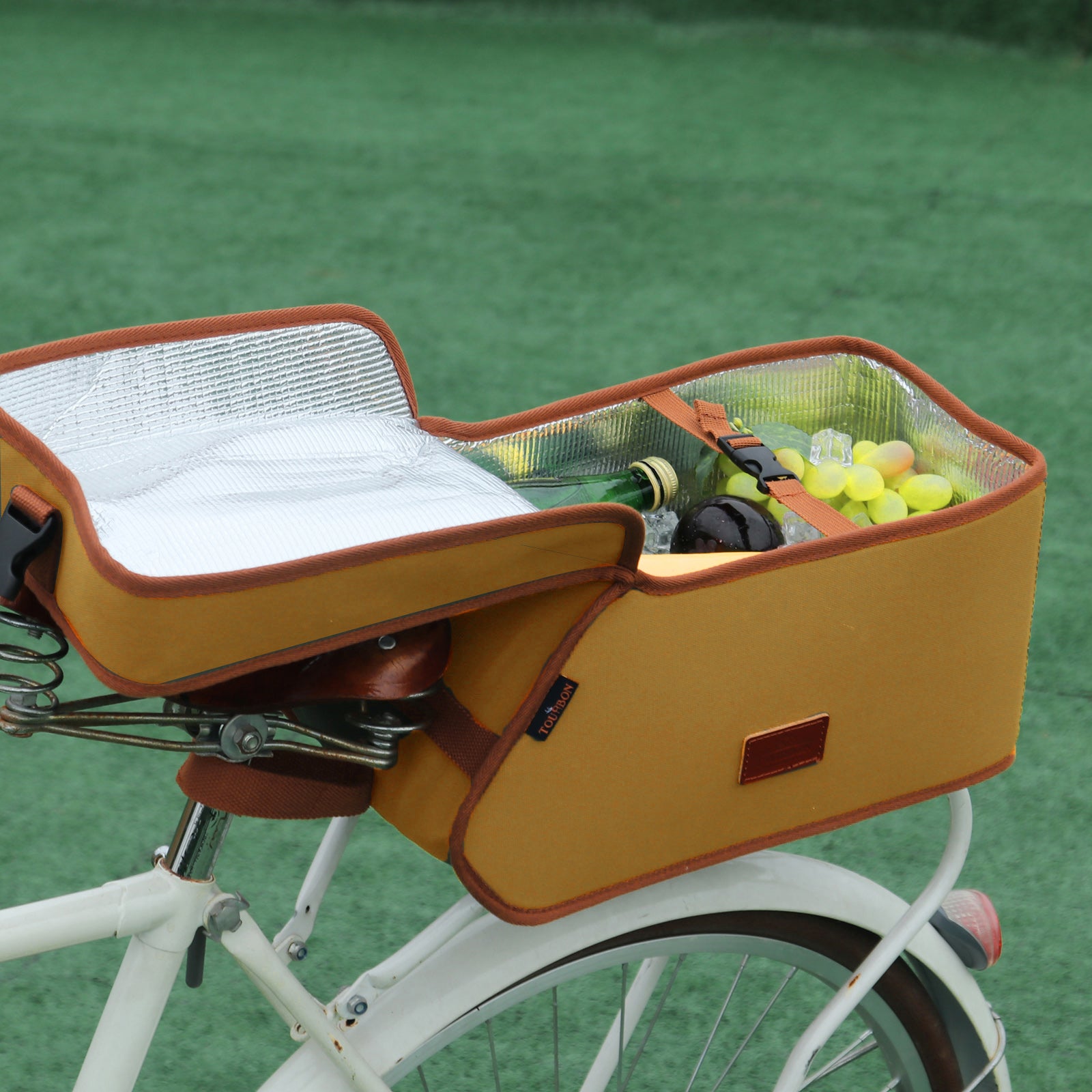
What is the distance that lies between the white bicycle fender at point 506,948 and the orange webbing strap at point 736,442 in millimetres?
241

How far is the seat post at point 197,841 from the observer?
851mm

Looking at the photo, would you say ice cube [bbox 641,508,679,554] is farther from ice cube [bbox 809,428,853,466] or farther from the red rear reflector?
the red rear reflector

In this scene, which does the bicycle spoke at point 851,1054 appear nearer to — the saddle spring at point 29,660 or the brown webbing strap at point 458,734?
the brown webbing strap at point 458,734

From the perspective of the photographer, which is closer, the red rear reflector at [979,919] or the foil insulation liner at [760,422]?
the foil insulation liner at [760,422]

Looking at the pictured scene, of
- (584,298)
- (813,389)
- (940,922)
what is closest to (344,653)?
(813,389)

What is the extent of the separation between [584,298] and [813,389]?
2173 millimetres

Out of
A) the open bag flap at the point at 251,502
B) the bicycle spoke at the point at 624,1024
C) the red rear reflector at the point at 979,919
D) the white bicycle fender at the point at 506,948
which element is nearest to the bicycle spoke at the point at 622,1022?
the bicycle spoke at the point at 624,1024

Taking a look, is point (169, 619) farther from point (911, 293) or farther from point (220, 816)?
point (911, 293)

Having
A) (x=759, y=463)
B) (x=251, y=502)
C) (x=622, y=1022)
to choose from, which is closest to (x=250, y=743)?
(x=251, y=502)

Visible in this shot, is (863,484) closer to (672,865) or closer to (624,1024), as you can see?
(672,865)

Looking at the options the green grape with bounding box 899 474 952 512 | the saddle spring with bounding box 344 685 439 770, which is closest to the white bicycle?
the saddle spring with bounding box 344 685 439 770

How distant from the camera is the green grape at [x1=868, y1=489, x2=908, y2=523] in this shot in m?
0.95

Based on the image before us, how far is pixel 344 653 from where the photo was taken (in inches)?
31.3

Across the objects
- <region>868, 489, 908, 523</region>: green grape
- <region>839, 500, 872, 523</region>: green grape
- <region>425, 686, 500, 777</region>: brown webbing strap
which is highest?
<region>868, 489, 908, 523</region>: green grape
